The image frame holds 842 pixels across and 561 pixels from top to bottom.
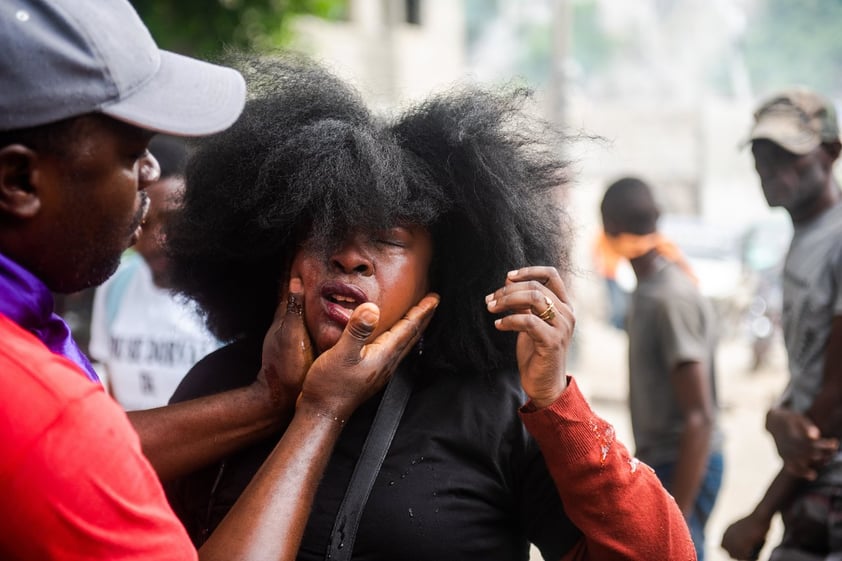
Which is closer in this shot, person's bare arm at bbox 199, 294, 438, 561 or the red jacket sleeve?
person's bare arm at bbox 199, 294, 438, 561

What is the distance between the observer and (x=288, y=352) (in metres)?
2.04

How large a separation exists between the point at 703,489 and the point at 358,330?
10.1 ft

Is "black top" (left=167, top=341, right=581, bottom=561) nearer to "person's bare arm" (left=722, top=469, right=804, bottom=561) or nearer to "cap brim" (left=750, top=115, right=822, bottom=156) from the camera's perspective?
"person's bare arm" (left=722, top=469, right=804, bottom=561)

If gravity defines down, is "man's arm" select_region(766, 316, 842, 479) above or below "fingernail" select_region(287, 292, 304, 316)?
below

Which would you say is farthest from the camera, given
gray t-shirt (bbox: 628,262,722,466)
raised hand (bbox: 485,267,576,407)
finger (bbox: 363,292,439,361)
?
gray t-shirt (bbox: 628,262,722,466)

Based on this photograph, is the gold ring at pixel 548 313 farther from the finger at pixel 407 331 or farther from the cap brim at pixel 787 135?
the cap brim at pixel 787 135

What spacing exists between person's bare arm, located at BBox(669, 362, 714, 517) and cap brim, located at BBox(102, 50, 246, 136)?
311 centimetres

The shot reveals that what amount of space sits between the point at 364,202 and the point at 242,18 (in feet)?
21.3

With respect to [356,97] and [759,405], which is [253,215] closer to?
[356,97]

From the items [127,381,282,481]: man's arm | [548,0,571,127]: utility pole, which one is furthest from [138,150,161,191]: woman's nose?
[548,0,571,127]: utility pole

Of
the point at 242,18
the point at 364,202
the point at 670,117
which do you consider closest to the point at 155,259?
the point at 364,202

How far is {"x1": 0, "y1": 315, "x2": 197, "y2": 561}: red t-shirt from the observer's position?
118 centimetres

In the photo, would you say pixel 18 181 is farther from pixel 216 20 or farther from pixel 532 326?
pixel 216 20

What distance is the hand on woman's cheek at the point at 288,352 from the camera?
204 centimetres
